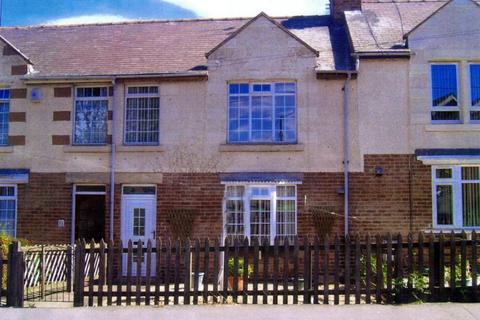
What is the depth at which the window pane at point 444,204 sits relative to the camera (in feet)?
45.9

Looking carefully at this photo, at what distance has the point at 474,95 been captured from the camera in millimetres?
14352

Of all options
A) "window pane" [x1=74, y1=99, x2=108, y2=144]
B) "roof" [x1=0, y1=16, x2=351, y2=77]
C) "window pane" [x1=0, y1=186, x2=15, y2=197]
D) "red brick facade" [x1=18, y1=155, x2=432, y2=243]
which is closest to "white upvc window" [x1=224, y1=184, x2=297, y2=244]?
"red brick facade" [x1=18, y1=155, x2=432, y2=243]

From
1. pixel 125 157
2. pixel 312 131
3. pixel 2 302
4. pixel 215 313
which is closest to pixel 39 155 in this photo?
pixel 125 157

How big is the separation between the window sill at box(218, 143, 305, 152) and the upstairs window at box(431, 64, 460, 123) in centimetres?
368

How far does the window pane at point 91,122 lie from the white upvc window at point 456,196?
29.3 ft

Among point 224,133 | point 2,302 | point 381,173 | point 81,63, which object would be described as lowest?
point 2,302

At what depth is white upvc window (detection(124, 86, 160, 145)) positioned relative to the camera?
49.2 feet

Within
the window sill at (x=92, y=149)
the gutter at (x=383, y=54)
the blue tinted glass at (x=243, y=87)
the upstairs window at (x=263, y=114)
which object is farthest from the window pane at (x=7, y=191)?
the gutter at (x=383, y=54)

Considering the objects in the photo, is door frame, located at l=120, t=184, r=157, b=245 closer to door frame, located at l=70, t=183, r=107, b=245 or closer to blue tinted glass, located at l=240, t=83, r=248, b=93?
door frame, located at l=70, t=183, r=107, b=245

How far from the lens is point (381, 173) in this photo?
14.1 m

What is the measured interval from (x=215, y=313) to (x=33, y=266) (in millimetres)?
4346

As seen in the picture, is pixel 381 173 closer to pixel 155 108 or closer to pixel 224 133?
pixel 224 133

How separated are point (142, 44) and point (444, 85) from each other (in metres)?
8.82

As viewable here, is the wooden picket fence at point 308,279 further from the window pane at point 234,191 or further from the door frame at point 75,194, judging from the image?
the door frame at point 75,194
